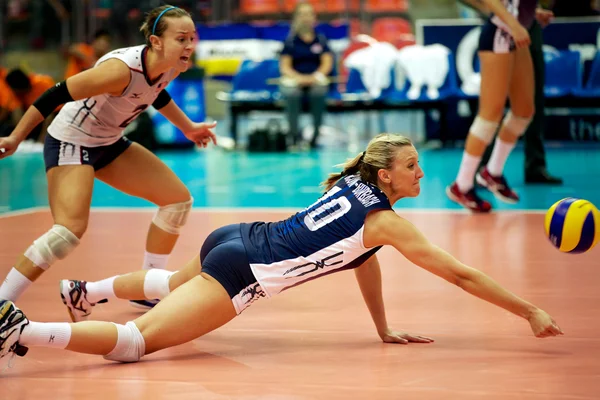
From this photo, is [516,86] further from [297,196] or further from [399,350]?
[399,350]

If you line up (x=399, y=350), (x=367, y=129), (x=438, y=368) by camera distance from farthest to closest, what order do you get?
(x=367, y=129) < (x=399, y=350) < (x=438, y=368)

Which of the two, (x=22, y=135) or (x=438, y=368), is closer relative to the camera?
(x=438, y=368)

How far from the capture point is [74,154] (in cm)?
466

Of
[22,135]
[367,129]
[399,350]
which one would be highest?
[22,135]

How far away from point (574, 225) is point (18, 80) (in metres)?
12.3

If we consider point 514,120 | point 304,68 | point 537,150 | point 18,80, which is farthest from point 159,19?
point 18,80

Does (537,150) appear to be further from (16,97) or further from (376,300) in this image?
(16,97)

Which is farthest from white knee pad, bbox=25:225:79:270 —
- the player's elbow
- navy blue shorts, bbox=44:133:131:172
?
the player's elbow

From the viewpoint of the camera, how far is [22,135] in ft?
13.8

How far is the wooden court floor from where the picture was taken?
345 cm

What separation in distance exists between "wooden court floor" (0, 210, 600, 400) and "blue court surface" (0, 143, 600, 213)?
2722 mm

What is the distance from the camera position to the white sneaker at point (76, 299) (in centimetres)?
438

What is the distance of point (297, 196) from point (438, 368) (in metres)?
5.73

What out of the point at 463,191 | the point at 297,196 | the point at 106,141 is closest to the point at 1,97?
the point at 297,196
